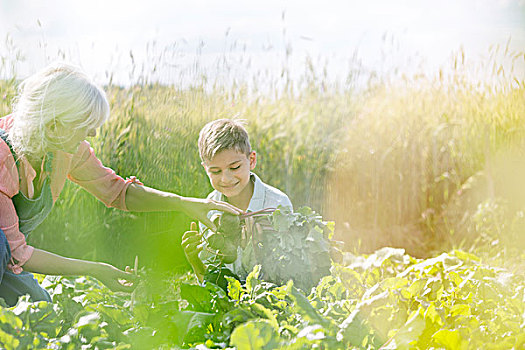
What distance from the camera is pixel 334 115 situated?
3.67 meters

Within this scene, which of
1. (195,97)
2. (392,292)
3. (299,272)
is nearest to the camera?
(392,292)

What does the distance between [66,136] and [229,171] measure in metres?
0.57

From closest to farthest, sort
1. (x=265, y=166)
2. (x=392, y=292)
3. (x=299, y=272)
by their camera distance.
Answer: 1. (x=392, y=292)
2. (x=299, y=272)
3. (x=265, y=166)

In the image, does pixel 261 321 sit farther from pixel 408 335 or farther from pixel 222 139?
pixel 222 139

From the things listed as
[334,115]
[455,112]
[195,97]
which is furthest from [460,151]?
[195,97]

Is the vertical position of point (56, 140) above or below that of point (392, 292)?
above

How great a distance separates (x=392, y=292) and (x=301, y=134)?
2.67 meters

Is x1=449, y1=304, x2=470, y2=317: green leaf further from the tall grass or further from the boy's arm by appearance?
the tall grass

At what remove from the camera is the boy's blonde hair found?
1758 mm

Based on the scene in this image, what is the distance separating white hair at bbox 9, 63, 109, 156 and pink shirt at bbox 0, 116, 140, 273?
2.3 inches

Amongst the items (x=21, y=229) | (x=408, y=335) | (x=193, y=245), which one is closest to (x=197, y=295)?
(x=193, y=245)

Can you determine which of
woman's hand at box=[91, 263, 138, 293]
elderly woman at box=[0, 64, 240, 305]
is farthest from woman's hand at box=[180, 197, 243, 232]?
woman's hand at box=[91, 263, 138, 293]

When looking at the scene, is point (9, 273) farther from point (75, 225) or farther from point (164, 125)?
point (164, 125)

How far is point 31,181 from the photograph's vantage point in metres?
1.42
